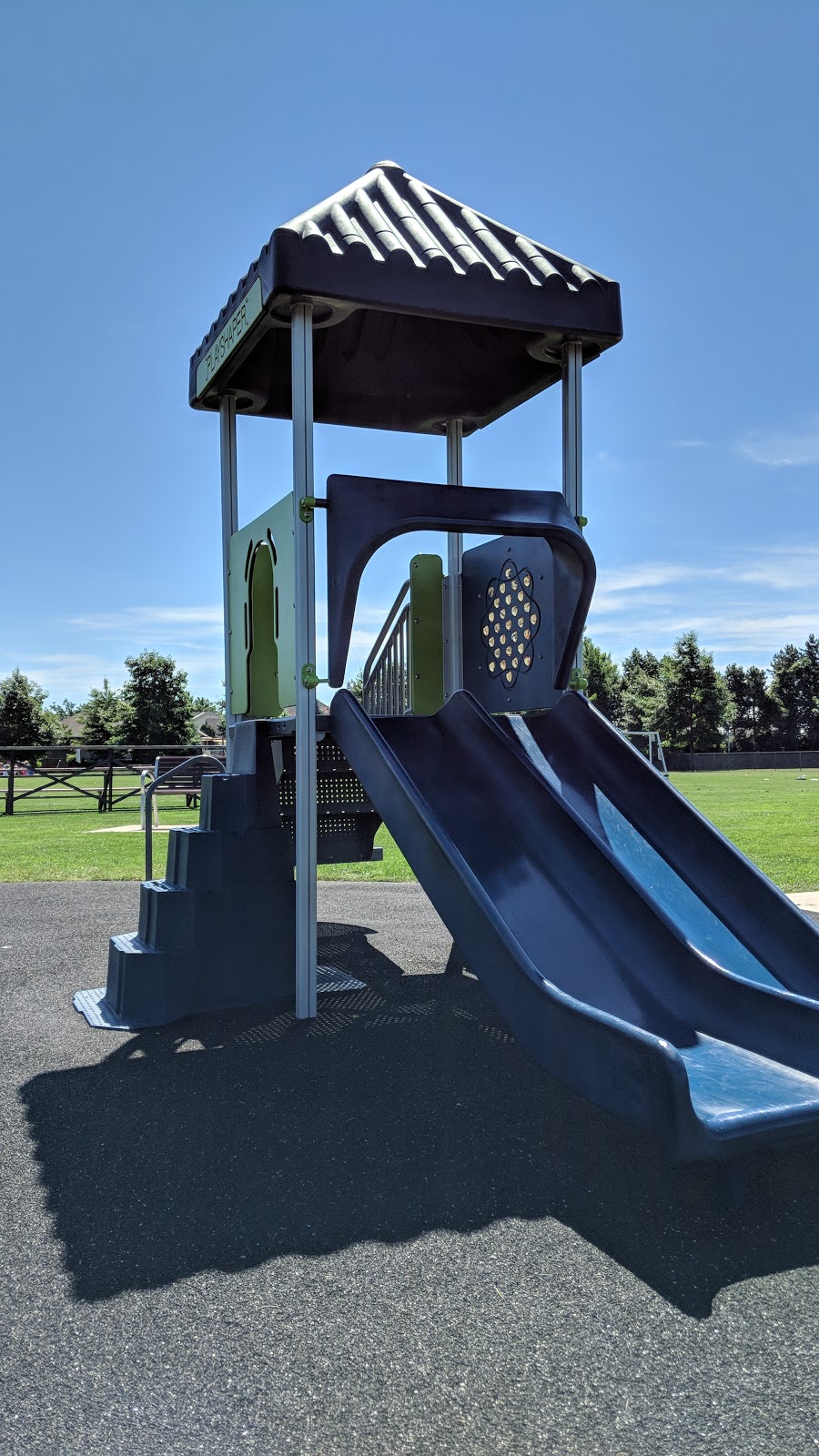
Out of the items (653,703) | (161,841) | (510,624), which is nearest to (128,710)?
(653,703)

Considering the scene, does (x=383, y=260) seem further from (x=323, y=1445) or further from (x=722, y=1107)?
(x=323, y=1445)

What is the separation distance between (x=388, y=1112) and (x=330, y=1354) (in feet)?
4.89

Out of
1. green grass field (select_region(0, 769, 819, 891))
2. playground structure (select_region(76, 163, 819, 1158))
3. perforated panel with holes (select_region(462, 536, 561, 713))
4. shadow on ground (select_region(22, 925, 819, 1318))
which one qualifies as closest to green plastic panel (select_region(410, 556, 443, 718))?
playground structure (select_region(76, 163, 819, 1158))

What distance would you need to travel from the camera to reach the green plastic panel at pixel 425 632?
6508 millimetres

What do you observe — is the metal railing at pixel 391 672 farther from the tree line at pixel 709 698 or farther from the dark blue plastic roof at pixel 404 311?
the tree line at pixel 709 698

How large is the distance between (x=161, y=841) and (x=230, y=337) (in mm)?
10095

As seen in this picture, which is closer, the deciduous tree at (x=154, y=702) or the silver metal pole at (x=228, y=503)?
the silver metal pole at (x=228, y=503)

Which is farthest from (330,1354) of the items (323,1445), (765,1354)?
(765,1354)

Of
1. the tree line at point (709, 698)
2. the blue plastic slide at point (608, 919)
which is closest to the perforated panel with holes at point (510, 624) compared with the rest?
the blue plastic slide at point (608, 919)

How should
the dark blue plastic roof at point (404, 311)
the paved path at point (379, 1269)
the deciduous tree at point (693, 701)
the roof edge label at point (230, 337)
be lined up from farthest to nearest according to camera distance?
the deciduous tree at point (693, 701) → the roof edge label at point (230, 337) → the dark blue plastic roof at point (404, 311) → the paved path at point (379, 1269)

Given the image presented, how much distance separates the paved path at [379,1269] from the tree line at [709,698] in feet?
186

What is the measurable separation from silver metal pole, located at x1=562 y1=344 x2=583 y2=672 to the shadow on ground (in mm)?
2502

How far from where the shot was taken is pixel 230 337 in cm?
558

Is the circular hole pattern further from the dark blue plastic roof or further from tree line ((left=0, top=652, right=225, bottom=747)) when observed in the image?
tree line ((left=0, top=652, right=225, bottom=747))
